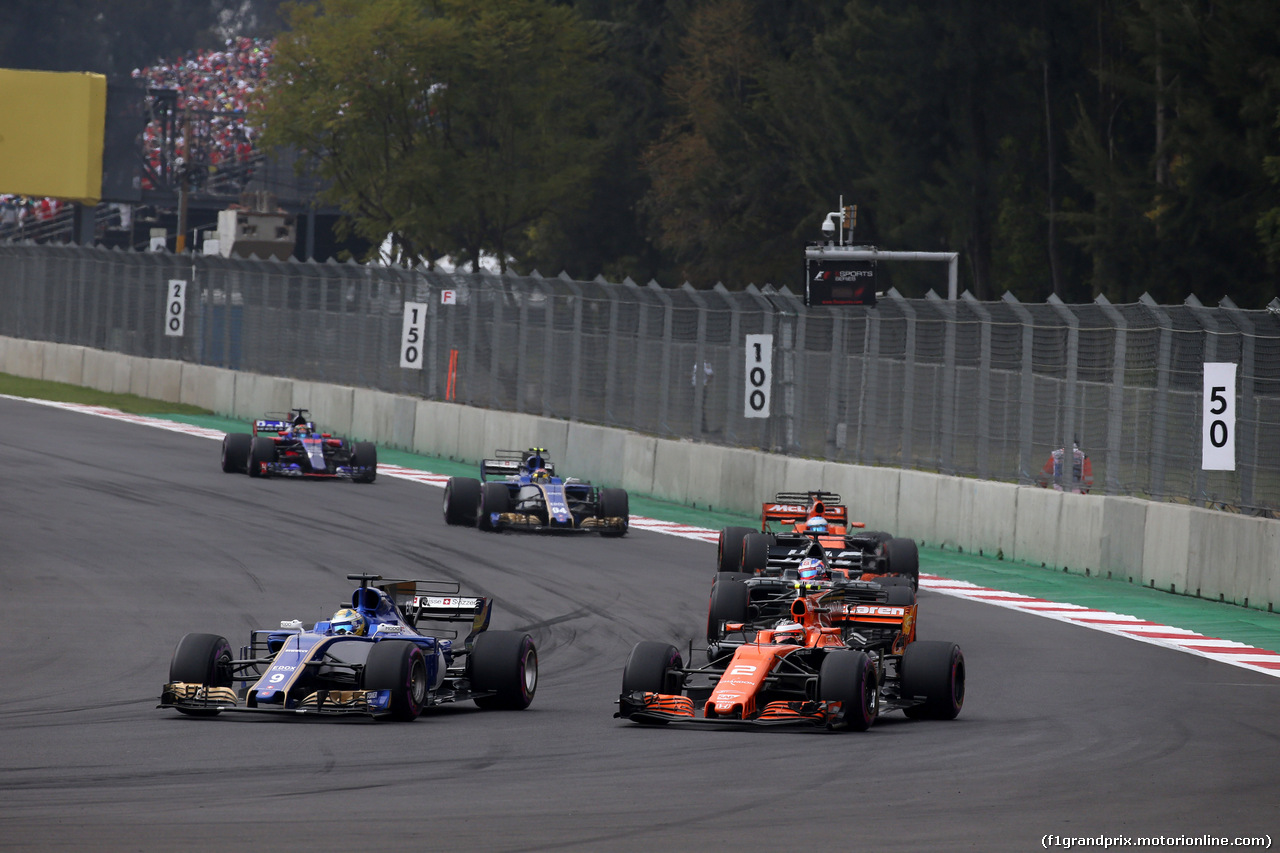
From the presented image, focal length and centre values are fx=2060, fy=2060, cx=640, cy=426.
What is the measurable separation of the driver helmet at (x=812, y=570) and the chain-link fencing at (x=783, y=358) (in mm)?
6207

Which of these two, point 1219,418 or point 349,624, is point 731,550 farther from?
point 349,624

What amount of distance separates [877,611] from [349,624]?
3781mm

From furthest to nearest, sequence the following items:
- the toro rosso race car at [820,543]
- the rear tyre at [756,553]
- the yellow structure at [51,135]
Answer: the yellow structure at [51,135] → the rear tyre at [756,553] → the toro rosso race car at [820,543]

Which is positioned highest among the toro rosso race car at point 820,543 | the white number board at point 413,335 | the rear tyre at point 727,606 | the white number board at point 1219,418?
the white number board at point 413,335

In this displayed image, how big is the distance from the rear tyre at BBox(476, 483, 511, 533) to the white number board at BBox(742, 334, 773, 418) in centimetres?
529

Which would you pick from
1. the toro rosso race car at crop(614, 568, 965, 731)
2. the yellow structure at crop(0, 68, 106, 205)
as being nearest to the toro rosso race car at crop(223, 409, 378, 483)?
the toro rosso race car at crop(614, 568, 965, 731)

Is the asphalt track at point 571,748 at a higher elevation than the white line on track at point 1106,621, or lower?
lower

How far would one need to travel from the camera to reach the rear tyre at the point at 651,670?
478 inches

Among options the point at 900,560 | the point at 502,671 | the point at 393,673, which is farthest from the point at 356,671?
the point at 900,560

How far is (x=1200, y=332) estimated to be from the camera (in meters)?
19.8

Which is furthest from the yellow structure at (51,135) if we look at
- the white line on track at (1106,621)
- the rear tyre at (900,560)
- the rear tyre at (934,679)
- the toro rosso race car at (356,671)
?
the rear tyre at (934,679)

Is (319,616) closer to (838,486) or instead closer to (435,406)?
(838,486)

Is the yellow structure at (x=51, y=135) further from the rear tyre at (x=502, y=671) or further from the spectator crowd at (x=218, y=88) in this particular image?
the rear tyre at (x=502, y=671)

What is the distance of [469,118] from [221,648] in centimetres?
5561
